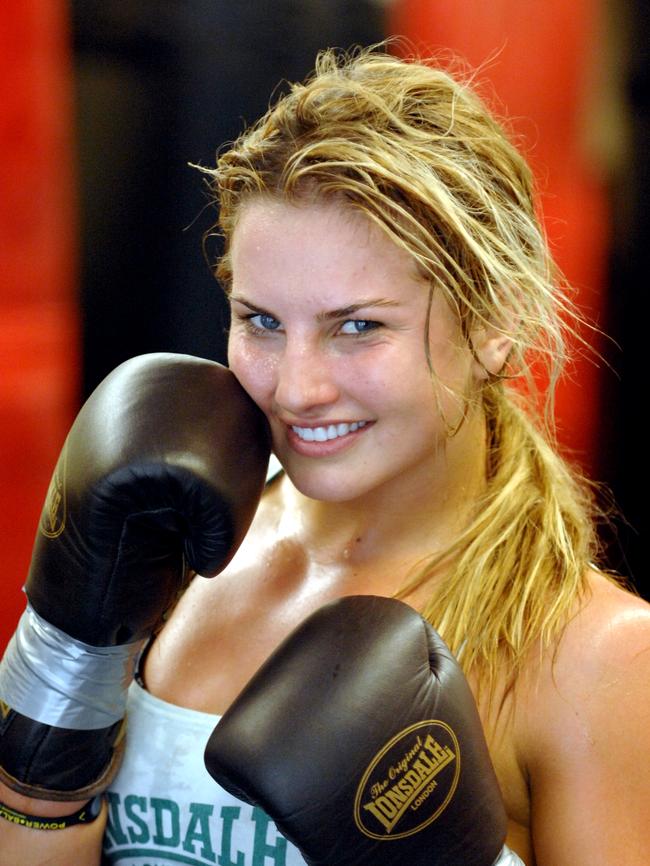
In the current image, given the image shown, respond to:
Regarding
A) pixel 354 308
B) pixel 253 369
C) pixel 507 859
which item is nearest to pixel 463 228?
pixel 354 308

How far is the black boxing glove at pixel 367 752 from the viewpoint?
0.92 m

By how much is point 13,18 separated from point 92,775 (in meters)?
1.08

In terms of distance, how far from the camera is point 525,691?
1072mm

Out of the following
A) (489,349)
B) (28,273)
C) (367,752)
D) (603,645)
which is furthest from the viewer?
(28,273)

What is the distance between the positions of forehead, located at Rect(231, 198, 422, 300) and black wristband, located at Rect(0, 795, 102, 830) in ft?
1.78

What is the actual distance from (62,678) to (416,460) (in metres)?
0.39

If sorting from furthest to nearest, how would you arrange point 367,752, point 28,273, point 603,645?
1. point 28,273
2. point 603,645
3. point 367,752

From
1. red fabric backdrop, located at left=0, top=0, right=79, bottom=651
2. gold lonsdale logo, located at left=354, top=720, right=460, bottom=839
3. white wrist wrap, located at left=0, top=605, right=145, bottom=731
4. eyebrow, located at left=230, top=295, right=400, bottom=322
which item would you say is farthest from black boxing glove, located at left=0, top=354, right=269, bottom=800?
red fabric backdrop, located at left=0, top=0, right=79, bottom=651

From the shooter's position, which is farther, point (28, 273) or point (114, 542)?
point (28, 273)

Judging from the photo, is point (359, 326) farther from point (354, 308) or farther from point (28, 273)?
point (28, 273)

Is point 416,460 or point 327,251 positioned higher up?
point 327,251

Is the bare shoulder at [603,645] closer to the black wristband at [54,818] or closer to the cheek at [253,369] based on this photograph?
the cheek at [253,369]

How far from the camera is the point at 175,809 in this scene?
1.16 m

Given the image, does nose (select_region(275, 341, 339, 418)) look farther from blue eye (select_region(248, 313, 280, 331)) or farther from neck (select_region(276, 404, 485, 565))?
neck (select_region(276, 404, 485, 565))
